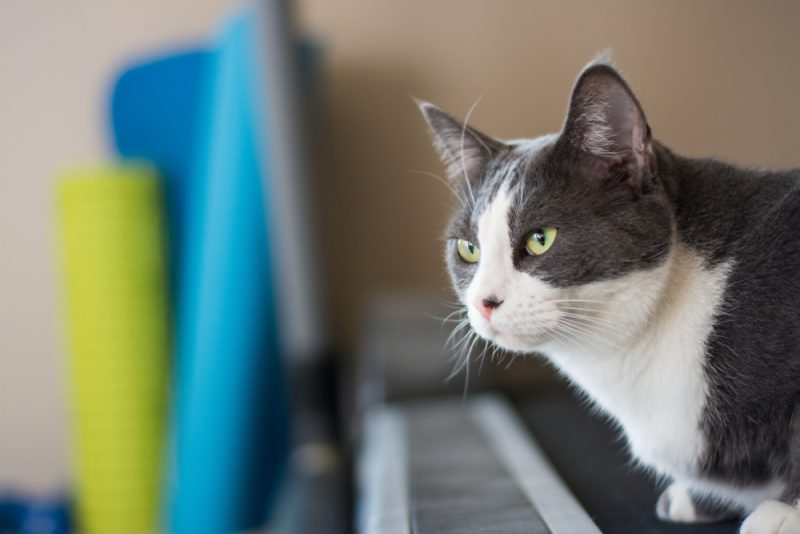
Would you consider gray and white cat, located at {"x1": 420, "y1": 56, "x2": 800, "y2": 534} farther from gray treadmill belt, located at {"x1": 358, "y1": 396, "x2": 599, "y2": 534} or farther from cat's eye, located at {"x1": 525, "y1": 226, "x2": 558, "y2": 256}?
gray treadmill belt, located at {"x1": 358, "y1": 396, "x2": 599, "y2": 534}

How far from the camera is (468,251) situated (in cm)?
79

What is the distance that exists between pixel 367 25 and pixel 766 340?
2.25m

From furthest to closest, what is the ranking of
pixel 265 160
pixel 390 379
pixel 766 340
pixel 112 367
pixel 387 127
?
pixel 387 127 < pixel 112 367 < pixel 265 160 < pixel 390 379 < pixel 766 340

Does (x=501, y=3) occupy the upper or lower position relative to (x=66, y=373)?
upper

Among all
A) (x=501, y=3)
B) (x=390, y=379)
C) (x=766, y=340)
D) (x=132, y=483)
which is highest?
(x=501, y=3)

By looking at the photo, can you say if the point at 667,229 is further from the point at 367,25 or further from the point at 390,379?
the point at 367,25

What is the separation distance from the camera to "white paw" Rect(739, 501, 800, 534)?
0.61 metres

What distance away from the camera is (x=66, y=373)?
276cm

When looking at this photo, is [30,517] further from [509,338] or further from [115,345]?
[509,338]

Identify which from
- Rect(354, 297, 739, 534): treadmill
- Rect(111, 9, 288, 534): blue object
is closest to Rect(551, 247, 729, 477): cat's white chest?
Rect(354, 297, 739, 534): treadmill

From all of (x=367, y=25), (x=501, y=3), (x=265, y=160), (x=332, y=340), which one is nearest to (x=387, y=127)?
(x=367, y=25)

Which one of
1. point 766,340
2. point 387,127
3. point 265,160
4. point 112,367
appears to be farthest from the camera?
point 387,127

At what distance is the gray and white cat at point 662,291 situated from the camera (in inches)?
25.4

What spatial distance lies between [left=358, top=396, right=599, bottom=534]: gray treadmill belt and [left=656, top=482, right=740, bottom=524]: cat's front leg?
87 millimetres
